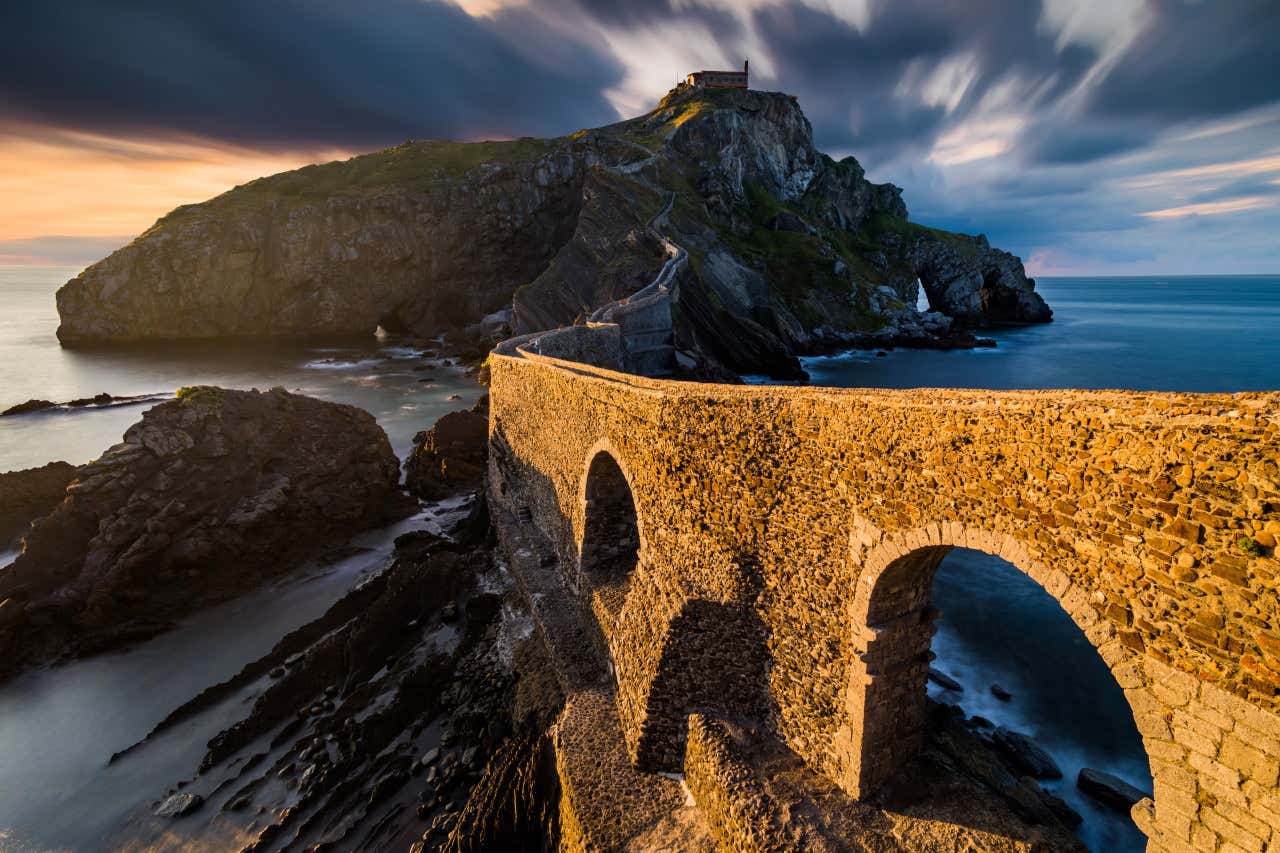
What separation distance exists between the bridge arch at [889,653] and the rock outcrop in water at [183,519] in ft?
64.9

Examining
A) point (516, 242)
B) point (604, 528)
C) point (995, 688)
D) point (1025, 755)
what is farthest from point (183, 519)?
point (516, 242)

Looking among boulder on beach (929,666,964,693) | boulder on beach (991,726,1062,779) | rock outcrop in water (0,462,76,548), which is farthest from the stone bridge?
rock outcrop in water (0,462,76,548)

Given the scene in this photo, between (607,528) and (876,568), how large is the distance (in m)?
8.22

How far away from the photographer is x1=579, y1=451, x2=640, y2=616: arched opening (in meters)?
14.4

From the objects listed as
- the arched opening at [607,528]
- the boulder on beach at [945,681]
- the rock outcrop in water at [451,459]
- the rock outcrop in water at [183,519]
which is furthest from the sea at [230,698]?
the arched opening at [607,528]

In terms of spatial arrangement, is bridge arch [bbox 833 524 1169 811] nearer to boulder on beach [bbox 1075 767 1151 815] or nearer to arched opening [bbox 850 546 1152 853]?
arched opening [bbox 850 546 1152 853]

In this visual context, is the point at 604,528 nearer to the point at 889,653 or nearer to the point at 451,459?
the point at 889,653

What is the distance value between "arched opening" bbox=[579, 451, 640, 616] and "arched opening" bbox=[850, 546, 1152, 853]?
277 inches

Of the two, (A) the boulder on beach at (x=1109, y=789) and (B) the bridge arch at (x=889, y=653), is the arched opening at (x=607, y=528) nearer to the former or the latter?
(B) the bridge arch at (x=889, y=653)

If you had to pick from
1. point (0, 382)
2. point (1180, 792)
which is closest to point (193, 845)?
point (1180, 792)

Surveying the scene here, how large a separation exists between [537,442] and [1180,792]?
1585cm

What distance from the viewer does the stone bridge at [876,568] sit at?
4773 mm

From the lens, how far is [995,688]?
14.9 meters

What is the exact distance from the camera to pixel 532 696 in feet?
42.9
